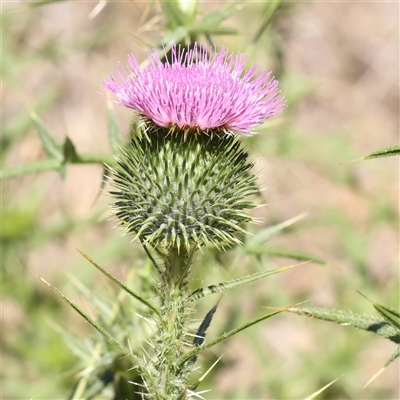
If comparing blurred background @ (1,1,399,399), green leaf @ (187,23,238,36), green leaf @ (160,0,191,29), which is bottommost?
blurred background @ (1,1,399,399)

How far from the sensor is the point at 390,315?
5.53ft

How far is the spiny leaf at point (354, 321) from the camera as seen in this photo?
174cm

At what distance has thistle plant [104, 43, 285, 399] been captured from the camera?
6.04 ft

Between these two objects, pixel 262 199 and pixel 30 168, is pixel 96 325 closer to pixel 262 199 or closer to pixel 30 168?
pixel 262 199

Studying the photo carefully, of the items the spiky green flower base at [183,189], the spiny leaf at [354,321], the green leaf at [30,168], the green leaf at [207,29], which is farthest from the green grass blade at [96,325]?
the green leaf at [207,29]

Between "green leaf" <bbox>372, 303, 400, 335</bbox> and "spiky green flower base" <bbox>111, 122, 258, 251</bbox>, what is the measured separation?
50 cm

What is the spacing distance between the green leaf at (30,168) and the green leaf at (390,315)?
4.72 ft

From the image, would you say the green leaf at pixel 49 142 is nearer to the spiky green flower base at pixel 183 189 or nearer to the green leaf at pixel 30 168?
the green leaf at pixel 30 168

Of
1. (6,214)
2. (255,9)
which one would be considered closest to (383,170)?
(255,9)

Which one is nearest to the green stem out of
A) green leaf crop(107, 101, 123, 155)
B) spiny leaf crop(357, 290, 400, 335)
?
spiny leaf crop(357, 290, 400, 335)

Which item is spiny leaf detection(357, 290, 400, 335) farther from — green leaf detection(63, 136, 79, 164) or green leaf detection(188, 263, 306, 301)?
green leaf detection(63, 136, 79, 164)

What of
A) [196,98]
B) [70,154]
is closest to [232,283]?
[196,98]

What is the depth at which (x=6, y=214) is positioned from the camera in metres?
3.95

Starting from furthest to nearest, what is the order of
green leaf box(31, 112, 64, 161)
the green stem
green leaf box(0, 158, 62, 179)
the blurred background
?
the blurred background → green leaf box(31, 112, 64, 161) → green leaf box(0, 158, 62, 179) → the green stem
